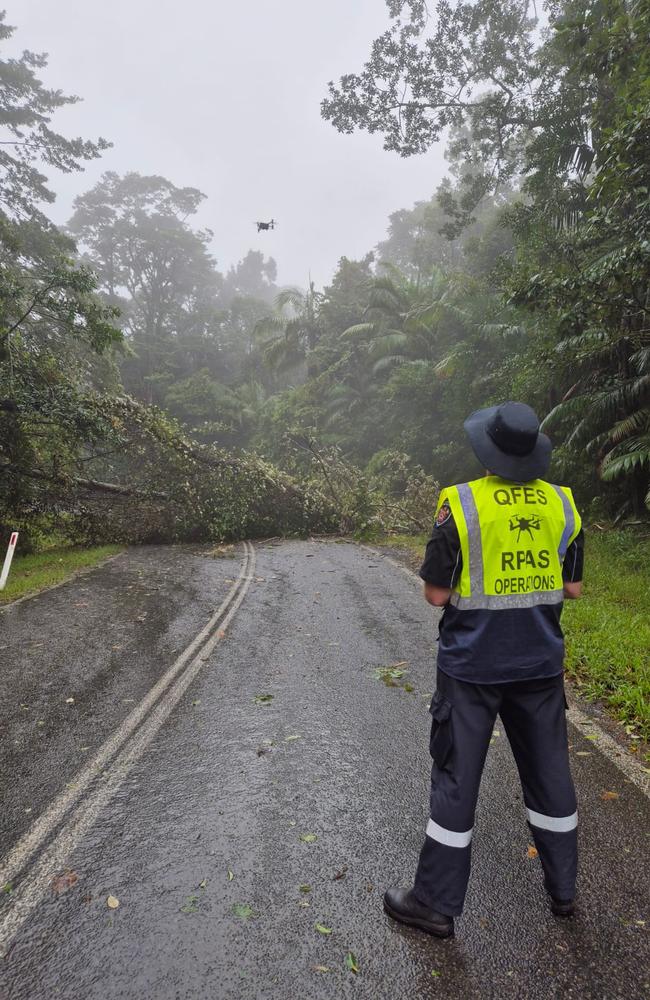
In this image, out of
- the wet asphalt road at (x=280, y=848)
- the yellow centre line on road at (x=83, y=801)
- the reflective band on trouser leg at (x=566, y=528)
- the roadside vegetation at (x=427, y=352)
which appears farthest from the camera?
the roadside vegetation at (x=427, y=352)

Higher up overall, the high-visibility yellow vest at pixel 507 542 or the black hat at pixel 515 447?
the black hat at pixel 515 447

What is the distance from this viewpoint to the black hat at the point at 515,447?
227cm

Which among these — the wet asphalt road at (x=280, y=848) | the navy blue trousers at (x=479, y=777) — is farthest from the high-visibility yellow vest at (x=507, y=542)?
the wet asphalt road at (x=280, y=848)

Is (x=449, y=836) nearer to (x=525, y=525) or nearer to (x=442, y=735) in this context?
(x=442, y=735)

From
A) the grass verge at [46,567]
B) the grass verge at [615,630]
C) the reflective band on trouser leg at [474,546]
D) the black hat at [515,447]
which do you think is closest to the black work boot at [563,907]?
the reflective band on trouser leg at [474,546]

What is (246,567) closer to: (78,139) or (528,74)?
(528,74)

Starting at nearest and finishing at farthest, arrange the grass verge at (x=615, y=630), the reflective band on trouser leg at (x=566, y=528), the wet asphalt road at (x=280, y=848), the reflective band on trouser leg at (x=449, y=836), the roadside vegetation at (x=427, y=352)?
the wet asphalt road at (x=280, y=848), the reflective band on trouser leg at (x=449, y=836), the reflective band on trouser leg at (x=566, y=528), the grass verge at (x=615, y=630), the roadside vegetation at (x=427, y=352)

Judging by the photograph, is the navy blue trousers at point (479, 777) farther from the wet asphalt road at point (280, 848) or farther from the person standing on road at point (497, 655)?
the wet asphalt road at point (280, 848)

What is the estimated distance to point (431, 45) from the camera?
16141 millimetres

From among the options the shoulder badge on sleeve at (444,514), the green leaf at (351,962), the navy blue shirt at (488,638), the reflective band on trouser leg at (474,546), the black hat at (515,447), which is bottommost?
the green leaf at (351,962)

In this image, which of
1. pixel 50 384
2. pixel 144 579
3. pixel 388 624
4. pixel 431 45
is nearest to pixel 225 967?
pixel 388 624

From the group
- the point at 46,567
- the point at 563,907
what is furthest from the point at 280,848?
the point at 46,567

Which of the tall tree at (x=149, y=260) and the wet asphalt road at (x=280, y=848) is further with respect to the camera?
the tall tree at (x=149, y=260)

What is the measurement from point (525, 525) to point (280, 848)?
2.08 meters
